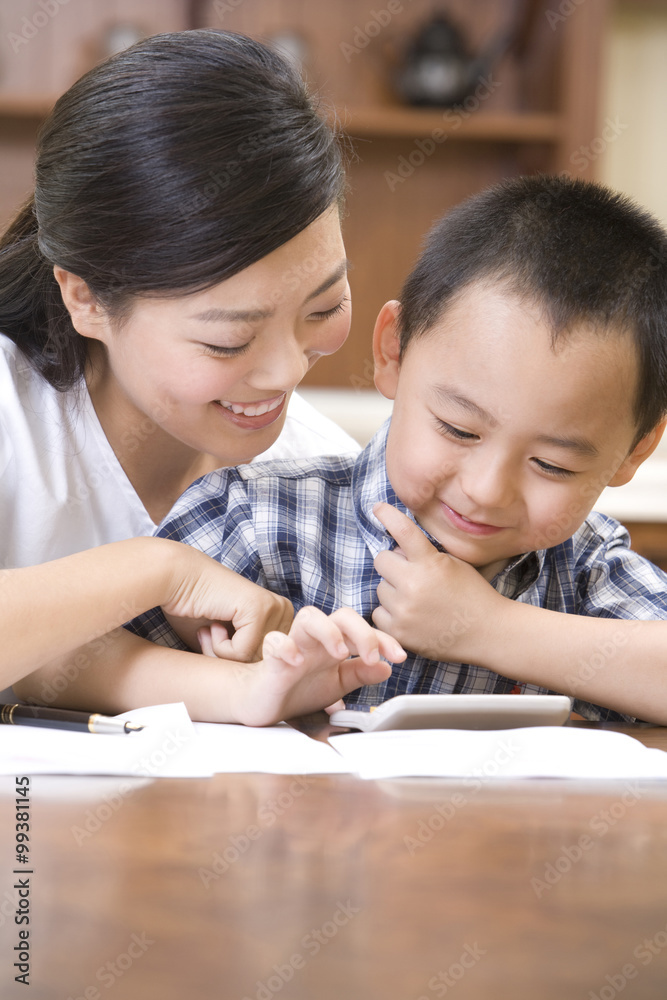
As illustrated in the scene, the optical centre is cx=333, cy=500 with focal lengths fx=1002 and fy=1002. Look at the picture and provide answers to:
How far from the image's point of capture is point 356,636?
2.54 ft

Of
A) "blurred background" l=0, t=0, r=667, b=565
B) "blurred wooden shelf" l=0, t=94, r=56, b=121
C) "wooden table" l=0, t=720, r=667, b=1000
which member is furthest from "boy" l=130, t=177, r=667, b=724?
"blurred wooden shelf" l=0, t=94, r=56, b=121

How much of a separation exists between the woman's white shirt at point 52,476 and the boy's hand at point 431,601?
0.48m

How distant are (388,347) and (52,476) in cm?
49

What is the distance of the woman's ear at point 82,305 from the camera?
3.77 ft

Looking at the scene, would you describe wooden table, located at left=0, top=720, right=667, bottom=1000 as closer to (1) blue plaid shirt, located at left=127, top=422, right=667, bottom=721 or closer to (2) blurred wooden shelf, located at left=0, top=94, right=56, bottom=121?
(1) blue plaid shirt, located at left=127, top=422, right=667, bottom=721

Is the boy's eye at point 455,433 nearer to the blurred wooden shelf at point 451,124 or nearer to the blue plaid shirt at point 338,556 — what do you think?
the blue plaid shirt at point 338,556

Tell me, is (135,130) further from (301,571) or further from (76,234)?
(301,571)

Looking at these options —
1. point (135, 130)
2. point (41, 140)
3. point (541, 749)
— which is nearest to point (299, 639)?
point (541, 749)

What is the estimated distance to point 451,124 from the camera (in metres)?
2.99

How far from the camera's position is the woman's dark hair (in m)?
1.01

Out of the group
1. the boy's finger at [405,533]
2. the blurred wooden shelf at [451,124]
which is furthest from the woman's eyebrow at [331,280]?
the blurred wooden shelf at [451,124]

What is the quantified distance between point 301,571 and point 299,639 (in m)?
0.29

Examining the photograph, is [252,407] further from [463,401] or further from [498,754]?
[498,754]

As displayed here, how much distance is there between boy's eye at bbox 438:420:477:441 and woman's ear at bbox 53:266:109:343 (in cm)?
43
